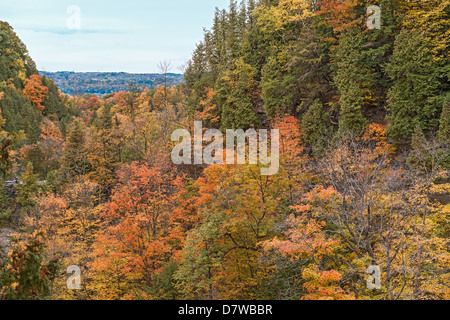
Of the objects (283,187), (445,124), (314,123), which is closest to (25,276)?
(283,187)

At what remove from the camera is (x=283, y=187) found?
59.0 ft

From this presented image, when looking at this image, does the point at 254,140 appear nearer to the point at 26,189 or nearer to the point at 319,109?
the point at 319,109

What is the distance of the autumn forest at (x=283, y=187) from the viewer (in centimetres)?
1036

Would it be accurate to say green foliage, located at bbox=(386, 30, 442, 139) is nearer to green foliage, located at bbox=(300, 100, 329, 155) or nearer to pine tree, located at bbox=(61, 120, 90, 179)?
green foliage, located at bbox=(300, 100, 329, 155)

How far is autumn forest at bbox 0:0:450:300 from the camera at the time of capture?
10359 millimetres

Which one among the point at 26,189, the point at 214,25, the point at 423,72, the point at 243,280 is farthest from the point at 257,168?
the point at 214,25

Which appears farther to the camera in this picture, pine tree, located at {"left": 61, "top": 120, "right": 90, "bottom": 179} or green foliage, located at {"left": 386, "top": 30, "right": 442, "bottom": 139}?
pine tree, located at {"left": 61, "top": 120, "right": 90, "bottom": 179}

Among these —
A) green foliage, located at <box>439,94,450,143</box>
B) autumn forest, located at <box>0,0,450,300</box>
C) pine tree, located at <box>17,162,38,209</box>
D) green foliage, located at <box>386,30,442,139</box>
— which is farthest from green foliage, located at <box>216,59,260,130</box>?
pine tree, located at <box>17,162,38,209</box>

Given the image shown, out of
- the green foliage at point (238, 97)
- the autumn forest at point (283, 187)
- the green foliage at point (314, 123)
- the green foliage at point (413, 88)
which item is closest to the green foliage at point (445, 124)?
the autumn forest at point (283, 187)

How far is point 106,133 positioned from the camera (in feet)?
106

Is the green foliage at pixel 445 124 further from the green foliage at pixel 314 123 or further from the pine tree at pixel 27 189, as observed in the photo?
the pine tree at pixel 27 189

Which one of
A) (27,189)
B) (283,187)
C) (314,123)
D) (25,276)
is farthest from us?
(27,189)

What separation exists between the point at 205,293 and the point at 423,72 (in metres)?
17.7

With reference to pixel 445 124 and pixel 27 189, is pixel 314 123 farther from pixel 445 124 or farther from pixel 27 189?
pixel 27 189
